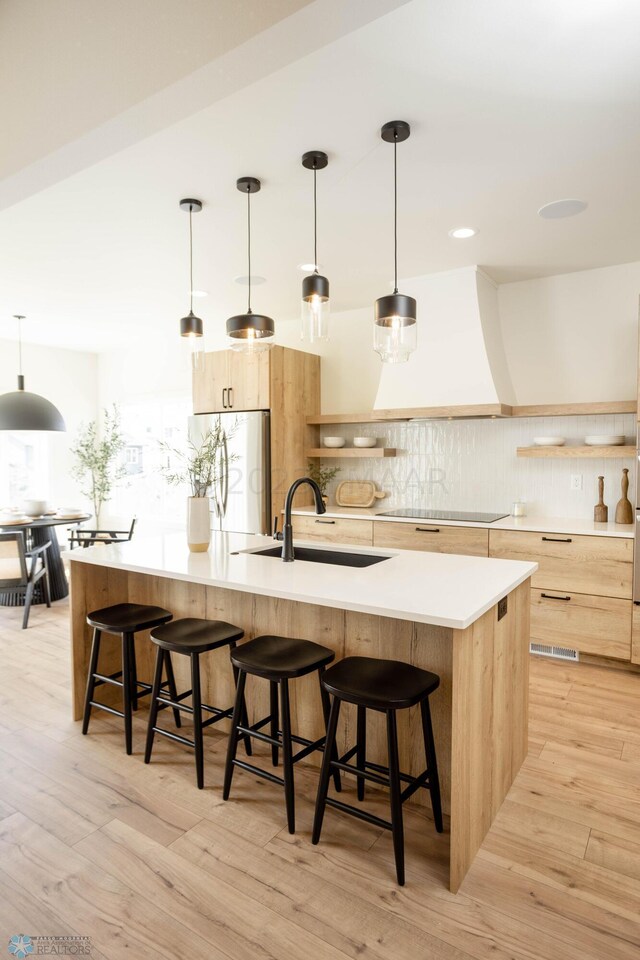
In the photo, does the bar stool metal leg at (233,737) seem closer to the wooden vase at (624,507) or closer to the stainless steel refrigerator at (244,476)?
the stainless steel refrigerator at (244,476)

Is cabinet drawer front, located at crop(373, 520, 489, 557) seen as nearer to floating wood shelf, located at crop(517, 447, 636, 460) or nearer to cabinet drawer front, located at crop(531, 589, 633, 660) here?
cabinet drawer front, located at crop(531, 589, 633, 660)

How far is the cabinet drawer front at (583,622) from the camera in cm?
356

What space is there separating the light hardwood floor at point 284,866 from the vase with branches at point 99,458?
4606 millimetres

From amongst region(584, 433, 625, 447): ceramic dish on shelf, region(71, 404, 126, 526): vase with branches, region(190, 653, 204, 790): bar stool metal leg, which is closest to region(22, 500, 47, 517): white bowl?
region(71, 404, 126, 526): vase with branches

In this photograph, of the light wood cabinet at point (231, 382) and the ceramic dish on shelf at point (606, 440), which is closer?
the ceramic dish on shelf at point (606, 440)

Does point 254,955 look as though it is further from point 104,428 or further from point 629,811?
point 104,428

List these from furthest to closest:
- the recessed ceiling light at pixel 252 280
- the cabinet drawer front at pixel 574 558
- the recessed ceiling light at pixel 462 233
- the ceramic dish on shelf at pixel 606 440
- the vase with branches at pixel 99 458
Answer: the vase with branches at pixel 99 458, the recessed ceiling light at pixel 252 280, the ceramic dish on shelf at pixel 606 440, the cabinet drawer front at pixel 574 558, the recessed ceiling light at pixel 462 233

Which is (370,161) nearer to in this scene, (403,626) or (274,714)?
(403,626)

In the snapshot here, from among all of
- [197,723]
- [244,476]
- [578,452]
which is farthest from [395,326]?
[244,476]

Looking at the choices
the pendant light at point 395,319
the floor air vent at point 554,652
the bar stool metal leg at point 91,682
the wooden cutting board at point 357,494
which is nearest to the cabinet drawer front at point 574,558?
the floor air vent at point 554,652

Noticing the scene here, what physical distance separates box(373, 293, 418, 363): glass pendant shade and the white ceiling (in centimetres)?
73

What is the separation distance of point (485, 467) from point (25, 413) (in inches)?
168

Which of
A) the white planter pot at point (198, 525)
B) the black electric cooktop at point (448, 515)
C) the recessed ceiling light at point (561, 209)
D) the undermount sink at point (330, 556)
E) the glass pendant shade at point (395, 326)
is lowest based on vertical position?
the undermount sink at point (330, 556)

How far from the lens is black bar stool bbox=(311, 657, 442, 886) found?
179cm
